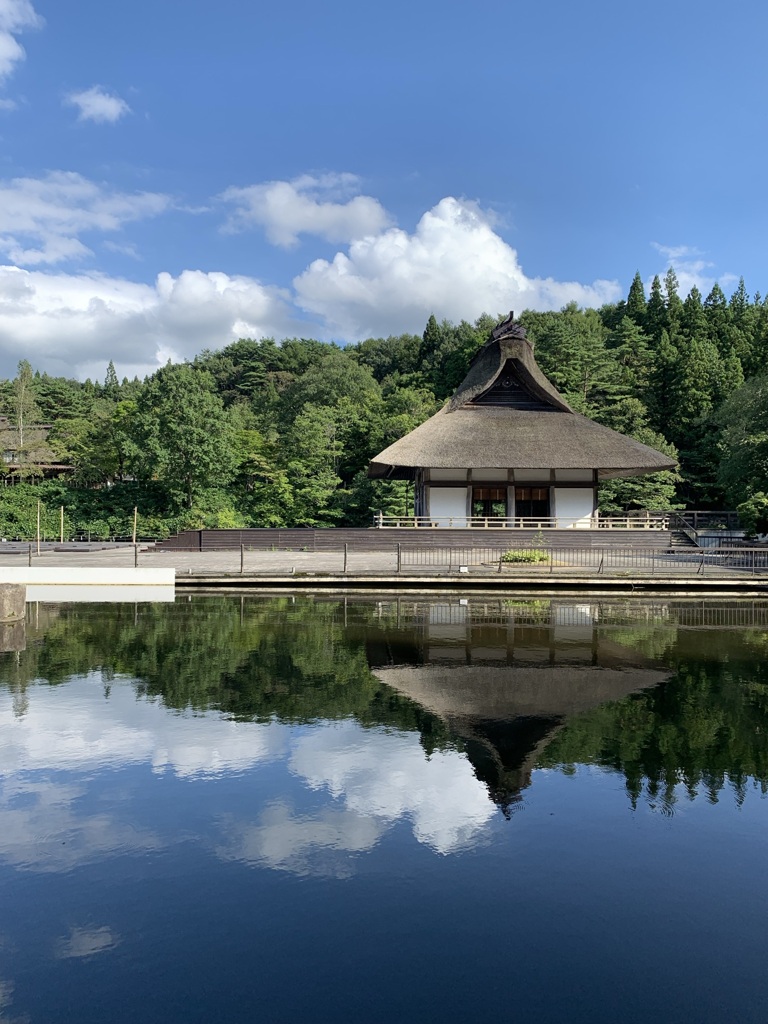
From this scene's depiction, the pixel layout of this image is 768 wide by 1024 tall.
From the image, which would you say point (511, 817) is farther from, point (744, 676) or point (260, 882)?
point (744, 676)

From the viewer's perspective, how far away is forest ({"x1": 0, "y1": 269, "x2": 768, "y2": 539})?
38.4 metres

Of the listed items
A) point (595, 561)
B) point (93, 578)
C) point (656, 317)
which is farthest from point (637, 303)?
point (93, 578)

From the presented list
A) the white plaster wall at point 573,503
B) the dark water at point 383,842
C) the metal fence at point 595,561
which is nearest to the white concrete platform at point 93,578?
the metal fence at point 595,561

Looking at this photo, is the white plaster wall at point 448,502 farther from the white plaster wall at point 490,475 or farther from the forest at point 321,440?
the forest at point 321,440

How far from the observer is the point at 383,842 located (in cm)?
584

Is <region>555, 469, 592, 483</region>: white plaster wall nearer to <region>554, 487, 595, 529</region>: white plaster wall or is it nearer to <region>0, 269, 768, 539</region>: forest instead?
<region>554, 487, 595, 529</region>: white plaster wall

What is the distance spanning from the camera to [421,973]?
4234 mm

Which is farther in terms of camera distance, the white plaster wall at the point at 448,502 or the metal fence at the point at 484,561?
the white plaster wall at the point at 448,502

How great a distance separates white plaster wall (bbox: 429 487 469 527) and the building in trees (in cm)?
5

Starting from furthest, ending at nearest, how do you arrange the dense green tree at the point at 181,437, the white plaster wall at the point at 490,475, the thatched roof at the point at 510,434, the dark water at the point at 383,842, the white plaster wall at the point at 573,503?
1. the dense green tree at the point at 181,437
2. the white plaster wall at the point at 490,475
3. the white plaster wall at the point at 573,503
4. the thatched roof at the point at 510,434
5. the dark water at the point at 383,842

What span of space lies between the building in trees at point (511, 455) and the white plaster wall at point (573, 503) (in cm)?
5

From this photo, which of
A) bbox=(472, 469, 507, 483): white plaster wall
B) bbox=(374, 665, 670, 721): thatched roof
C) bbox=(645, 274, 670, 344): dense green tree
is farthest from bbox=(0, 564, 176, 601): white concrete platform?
bbox=(645, 274, 670, 344): dense green tree

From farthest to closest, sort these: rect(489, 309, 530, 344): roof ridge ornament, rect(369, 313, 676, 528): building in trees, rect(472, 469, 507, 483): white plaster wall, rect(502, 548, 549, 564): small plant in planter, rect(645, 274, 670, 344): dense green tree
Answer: rect(645, 274, 670, 344): dense green tree → rect(489, 309, 530, 344): roof ridge ornament → rect(472, 469, 507, 483): white plaster wall → rect(369, 313, 676, 528): building in trees → rect(502, 548, 549, 564): small plant in planter

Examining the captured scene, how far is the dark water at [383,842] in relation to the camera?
414 cm
